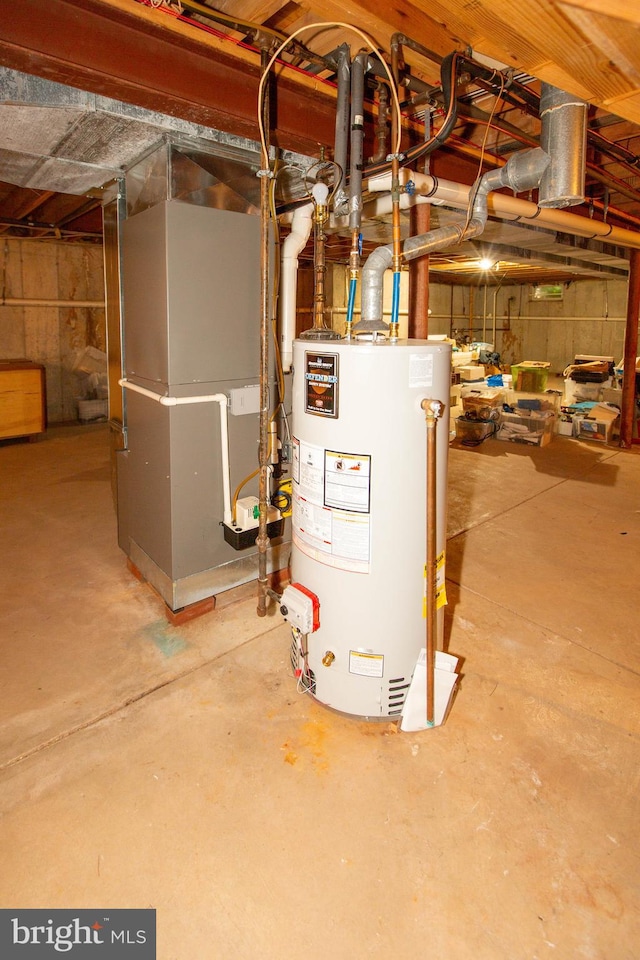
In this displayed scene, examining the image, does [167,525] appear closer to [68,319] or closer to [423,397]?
[423,397]

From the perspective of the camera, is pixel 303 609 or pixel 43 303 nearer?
pixel 303 609

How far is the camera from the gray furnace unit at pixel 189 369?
6.84 ft

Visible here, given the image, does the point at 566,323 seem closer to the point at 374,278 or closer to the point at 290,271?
the point at 290,271

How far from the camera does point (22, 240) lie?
6.00 metres

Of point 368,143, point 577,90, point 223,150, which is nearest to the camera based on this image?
point 577,90

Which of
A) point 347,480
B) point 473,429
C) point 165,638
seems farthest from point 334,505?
point 473,429

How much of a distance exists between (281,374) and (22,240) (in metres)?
5.24

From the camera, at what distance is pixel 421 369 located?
4.99ft

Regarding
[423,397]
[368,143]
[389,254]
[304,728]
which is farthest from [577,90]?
[304,728]

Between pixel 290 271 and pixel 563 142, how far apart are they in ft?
3.95

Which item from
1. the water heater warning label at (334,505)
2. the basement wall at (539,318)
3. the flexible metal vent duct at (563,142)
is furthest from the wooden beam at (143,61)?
the basement wall at (539,318)

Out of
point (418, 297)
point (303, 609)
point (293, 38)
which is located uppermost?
point (293, 38)

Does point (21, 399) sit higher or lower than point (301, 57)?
lower

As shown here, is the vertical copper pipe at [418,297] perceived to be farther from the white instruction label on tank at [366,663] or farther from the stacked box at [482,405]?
the stacked box at [482,405]
